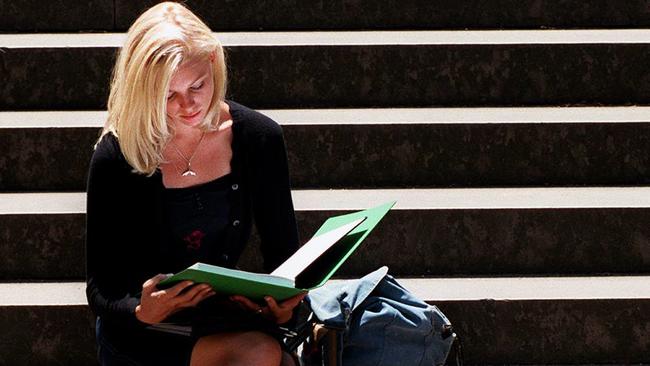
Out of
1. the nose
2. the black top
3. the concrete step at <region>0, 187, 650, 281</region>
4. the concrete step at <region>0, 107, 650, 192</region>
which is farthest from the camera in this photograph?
the concrete step at <region>0, 107, 650, 192</region>

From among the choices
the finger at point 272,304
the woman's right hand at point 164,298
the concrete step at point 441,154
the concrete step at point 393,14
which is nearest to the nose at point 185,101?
the woman's right hand at point 164,298

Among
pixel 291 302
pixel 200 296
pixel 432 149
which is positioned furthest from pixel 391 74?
pixel 200 296

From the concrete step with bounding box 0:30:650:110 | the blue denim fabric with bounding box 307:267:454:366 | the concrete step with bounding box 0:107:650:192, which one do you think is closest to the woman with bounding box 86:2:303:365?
the blue denim fabric with bounding box 307:267:454:366

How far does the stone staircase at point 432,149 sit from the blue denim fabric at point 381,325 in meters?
0.87

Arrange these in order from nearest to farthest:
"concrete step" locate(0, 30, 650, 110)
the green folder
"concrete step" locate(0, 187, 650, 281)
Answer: the green folder < "concrete step" locate(0, 187, 650, 281) < "concrete step" locate(0, 30, 650, 110)

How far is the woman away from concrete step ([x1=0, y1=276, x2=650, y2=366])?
896 millimetres

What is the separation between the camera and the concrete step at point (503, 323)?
4230 mm

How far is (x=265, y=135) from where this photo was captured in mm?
3504

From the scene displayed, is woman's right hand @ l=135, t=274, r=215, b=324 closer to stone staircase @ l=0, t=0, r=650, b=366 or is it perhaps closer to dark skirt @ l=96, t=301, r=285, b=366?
dark skirt @ l=96, t=301, r=285, b=366

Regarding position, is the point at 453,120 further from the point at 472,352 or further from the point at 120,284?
the point at 120,284

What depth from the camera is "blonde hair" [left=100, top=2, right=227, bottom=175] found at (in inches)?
126

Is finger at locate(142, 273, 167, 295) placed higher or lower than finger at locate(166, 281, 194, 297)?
lower

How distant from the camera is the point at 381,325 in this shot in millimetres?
3326

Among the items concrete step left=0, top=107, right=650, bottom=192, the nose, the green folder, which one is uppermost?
the nose
